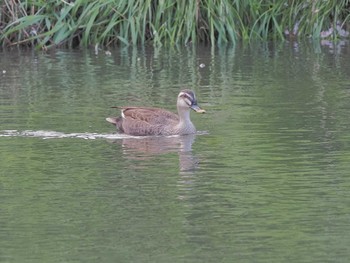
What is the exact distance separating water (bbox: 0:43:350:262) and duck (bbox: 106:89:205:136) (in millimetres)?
120

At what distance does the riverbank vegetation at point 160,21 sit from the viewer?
22344 mm

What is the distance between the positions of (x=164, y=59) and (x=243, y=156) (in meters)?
8.12

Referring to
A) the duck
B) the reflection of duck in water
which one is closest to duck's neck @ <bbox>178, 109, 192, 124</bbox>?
the duck

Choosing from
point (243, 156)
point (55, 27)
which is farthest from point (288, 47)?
point (243, 156)

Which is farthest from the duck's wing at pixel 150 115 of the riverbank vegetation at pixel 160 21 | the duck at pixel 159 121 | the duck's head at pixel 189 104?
the riverbank vegetation at pixel 160 21

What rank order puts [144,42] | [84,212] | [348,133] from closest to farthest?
[84,212] < [348,133] < [144,42]

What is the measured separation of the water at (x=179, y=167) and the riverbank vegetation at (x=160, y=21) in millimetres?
1654

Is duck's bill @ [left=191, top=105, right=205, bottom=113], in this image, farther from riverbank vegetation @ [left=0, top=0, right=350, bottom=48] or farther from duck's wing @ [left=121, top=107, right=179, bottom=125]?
riverbank vegetation @ [left=0, top=0, right=350, bottom=48]

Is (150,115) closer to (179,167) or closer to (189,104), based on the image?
(189,104)

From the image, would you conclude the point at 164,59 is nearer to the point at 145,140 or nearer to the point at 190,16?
the point at 190,16

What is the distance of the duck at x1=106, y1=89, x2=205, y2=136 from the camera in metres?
15.1

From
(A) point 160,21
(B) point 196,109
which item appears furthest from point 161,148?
(A) point 160,21

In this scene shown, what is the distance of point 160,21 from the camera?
74.5ft

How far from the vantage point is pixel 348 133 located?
576 inches
